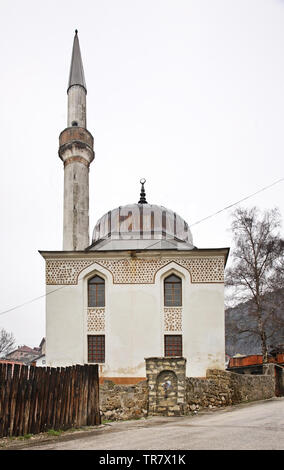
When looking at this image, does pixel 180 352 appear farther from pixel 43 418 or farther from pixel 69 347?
pixel 43 418

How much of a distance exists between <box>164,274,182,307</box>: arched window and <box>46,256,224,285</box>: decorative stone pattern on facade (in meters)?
0.59

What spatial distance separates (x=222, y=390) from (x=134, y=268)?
559 centimetres

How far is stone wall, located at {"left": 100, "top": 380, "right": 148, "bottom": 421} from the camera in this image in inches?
539

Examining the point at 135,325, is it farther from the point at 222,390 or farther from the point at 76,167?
the point at 76,167

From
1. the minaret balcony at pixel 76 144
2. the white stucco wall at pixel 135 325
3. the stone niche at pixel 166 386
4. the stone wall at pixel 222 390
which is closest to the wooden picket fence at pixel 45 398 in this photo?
the stone niche at pixel 166 386

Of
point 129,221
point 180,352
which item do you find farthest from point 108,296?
point 129,221

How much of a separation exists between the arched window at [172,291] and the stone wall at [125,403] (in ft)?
14.5

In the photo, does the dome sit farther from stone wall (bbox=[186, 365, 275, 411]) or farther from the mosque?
stone wall (bbox=[186, 365, 275, 411])

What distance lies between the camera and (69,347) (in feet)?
57.1

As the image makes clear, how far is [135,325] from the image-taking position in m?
17.5

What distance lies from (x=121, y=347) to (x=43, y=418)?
8.44m

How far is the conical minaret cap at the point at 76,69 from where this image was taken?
2572 cm

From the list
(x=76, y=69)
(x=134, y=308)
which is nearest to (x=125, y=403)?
(x=134, y=308)

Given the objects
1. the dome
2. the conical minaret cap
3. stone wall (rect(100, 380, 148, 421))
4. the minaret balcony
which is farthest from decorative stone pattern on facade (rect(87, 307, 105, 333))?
the conical minaret cap
